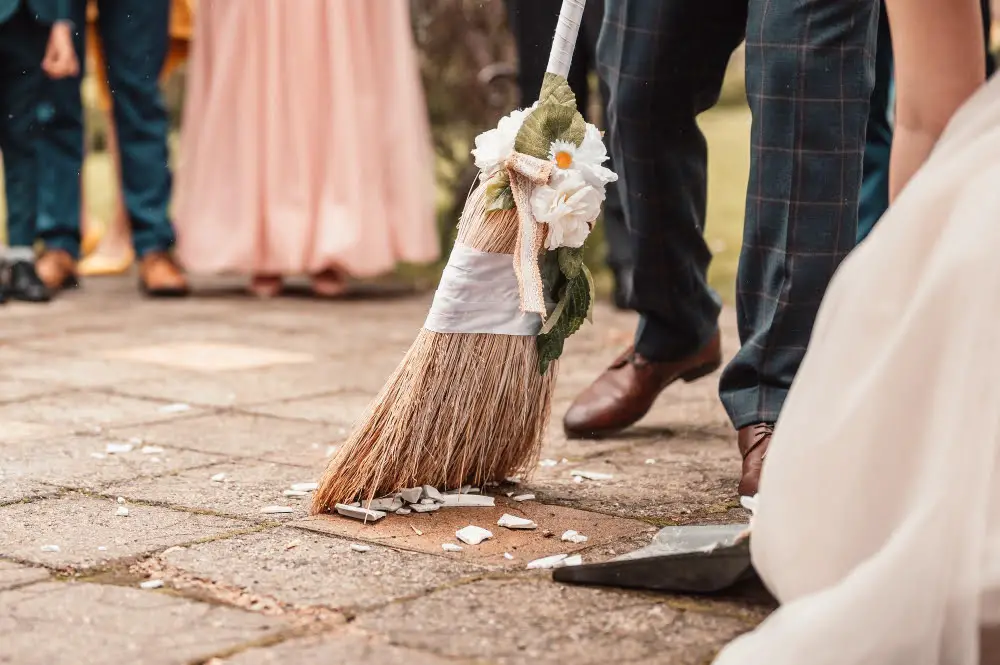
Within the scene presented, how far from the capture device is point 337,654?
1550 millimetres

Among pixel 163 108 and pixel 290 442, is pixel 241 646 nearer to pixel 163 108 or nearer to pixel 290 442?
pixel 290 442

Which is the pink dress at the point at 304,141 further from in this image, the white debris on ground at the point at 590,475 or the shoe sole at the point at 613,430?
the white debris on ground at the point at 590,475

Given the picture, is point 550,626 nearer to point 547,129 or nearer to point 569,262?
point 569,262

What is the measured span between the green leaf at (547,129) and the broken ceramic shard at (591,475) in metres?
0.59

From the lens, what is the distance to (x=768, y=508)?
1549 millimetres

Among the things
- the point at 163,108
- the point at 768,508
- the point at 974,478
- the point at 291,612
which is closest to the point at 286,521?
the point at 291,612

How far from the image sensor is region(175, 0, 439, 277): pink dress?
17.1ft

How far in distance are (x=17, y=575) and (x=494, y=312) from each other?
2.51ft

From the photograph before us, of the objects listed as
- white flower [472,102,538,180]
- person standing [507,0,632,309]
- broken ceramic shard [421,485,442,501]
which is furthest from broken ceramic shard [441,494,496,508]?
person standing [507,0,632,309]

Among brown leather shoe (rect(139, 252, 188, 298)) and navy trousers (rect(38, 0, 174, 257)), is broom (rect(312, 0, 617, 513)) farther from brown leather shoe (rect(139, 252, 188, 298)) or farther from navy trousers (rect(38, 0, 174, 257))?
navy trousers (rect(38, 0, 174, 257))

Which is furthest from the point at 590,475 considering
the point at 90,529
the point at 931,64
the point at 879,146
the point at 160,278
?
the point at 160,278

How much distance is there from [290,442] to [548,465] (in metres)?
0.52

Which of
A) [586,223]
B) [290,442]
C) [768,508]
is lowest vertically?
[290,442]

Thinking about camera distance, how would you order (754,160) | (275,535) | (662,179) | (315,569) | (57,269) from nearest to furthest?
(315,569)
(275,535)
(754,160)
(662,179)
(57,269)
